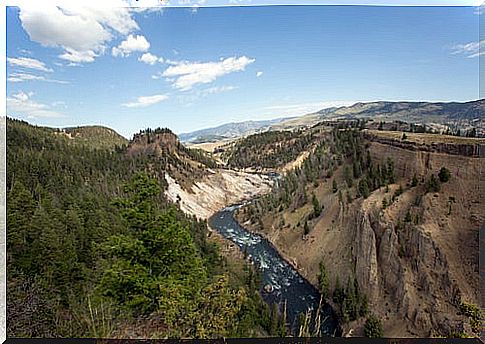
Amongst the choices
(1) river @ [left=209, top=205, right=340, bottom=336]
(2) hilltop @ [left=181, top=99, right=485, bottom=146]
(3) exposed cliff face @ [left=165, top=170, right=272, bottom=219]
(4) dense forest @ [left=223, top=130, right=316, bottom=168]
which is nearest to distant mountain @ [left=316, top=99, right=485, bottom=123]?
(2) hilltop @ [left=181, top=99, right=485, bottom=146]

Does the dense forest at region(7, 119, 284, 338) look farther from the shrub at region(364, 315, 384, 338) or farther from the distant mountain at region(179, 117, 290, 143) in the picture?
the shrub at region(364, 315, 384, 338)

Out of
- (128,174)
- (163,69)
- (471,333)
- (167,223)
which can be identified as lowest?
(471,333)

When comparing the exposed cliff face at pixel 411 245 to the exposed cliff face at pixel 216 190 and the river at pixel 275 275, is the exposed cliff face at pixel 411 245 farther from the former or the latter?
the exposed cliff face at pixel 216 190

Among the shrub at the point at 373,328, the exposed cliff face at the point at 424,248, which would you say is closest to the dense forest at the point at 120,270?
the shrub at the point at 373,328

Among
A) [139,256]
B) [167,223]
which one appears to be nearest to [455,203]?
[167,223]

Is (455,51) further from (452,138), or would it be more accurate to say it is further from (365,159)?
(365,159)
